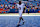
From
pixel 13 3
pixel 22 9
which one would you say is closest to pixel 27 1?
pixel 13 3

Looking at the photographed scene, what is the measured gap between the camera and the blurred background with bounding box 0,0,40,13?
22.0 metres

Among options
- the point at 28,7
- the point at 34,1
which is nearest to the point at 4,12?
the point at 28,7

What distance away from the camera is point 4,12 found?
21594 millimetres

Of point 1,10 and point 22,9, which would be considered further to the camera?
point 1,10

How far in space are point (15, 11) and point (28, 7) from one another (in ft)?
8.86

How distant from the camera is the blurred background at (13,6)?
72.2ft

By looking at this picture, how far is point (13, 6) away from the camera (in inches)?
881

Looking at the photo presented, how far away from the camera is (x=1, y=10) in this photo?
21547mm

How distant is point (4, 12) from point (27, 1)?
5.06m

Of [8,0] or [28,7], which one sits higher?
[8,0]

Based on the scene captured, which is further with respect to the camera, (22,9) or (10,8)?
(10,8)

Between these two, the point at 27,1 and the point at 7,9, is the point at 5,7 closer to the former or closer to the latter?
the point at 7,9

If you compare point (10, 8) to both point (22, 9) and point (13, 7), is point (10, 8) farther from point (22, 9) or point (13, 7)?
point (22, 9)

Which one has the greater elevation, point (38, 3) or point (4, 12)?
point (38, 3)
